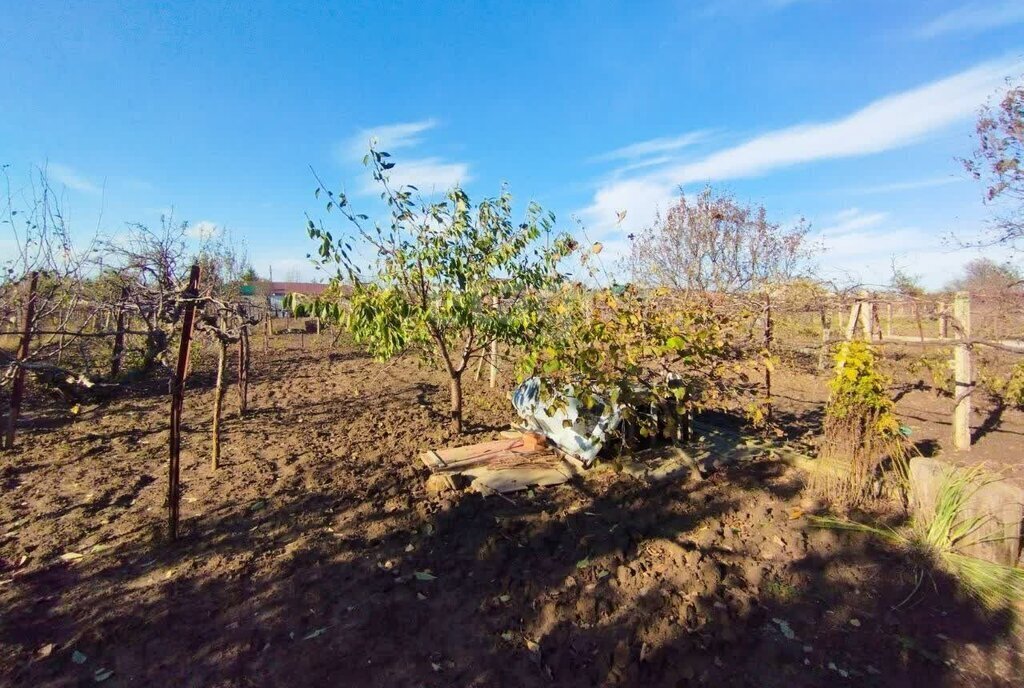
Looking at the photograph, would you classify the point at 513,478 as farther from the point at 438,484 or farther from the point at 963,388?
the point at 963,388

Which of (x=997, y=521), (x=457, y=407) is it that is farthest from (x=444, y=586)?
(x=997, y=521)

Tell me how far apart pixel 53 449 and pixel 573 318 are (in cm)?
588

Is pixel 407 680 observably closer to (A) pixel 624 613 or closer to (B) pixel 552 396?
(A) pixel 624 613

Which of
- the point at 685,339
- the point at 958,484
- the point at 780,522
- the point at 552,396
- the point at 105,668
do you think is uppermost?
the point at 685,339

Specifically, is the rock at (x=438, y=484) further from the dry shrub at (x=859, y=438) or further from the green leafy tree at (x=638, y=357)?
the dry shrub at (x=859, y=438)

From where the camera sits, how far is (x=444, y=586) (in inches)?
131

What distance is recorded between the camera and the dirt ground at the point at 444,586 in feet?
8.64

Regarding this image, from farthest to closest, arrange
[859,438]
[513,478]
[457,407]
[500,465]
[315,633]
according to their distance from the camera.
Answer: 1. [457,407]
2. [500,465]
3. [513,478]
4. [859,438]
5. [315,633]

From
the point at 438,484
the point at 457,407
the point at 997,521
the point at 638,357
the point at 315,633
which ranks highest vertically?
the point at 638,357

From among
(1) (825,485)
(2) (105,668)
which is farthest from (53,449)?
(1) (825,485)

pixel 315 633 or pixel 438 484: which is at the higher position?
pixel 438 484

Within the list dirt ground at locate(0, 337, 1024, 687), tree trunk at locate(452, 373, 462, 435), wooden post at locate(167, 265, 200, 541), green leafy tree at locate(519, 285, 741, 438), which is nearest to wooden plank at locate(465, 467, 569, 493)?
dirt ground at locate(0, 337, 1024, 687)

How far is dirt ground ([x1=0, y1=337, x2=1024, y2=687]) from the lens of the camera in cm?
263

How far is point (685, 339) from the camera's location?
3.83m
